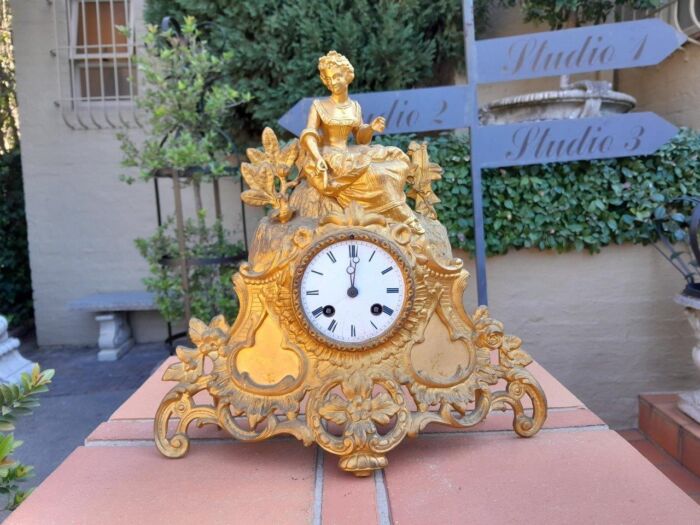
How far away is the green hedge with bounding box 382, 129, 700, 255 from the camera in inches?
102

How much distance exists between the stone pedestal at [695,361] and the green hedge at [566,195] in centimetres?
53

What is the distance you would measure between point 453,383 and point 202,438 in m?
0.73

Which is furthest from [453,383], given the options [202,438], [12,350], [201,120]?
[12,350]

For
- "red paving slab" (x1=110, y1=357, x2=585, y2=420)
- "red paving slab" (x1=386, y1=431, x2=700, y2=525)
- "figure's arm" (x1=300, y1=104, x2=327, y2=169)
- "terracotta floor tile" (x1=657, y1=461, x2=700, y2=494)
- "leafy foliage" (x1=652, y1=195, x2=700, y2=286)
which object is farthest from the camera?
"leafy foliage" (x1=652, y1=195, x2=700, y2=286)

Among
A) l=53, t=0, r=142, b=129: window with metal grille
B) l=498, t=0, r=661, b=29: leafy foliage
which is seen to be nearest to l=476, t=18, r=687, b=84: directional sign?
l=498, t=0, r=661, b=29: leafy foliage

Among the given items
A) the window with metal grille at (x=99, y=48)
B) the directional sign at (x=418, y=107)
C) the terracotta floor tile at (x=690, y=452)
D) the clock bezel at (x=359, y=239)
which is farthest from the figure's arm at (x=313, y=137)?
the window with metal grille at (x=99, y=48)

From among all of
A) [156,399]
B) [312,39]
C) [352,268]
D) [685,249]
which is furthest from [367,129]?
[685,249]

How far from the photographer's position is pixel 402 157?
4.61 feet

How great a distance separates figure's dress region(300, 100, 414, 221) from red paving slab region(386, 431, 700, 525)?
2.08 feet

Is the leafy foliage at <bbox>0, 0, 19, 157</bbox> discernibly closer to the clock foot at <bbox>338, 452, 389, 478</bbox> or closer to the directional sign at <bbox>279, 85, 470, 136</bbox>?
the directional sign at <bbox>279, 85, 470, 136</bbox>

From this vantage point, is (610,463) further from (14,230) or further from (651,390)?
(14,230)

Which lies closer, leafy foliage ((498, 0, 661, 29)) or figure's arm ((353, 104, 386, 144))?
figure's arm ((353, 104, 386, 144))

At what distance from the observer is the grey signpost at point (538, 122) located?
2.31m

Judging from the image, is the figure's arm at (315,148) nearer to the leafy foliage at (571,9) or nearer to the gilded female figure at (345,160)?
the gilded female figure at (345,160)
